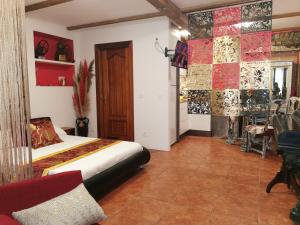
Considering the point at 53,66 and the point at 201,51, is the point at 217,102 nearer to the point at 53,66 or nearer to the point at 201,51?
the point at 201,51

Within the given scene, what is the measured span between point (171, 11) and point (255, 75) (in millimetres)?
1698

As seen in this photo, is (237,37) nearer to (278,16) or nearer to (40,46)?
(278,16)

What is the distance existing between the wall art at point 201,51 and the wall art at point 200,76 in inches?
3.3

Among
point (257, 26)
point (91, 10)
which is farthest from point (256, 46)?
point (91, 10)

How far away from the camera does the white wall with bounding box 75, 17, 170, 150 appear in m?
4.52

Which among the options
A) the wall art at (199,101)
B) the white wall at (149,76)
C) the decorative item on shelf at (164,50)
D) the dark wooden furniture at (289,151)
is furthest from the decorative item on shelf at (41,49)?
the dark wooden furniture at (289,151)

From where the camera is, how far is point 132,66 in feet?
15.9

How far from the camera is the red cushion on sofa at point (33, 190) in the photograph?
139 centimetres

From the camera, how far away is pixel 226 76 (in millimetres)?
3754

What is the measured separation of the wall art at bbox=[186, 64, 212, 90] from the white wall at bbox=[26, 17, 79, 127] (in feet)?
9.00

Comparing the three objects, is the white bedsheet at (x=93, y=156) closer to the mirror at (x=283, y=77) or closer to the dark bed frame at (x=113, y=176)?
the dark bed frame at (x=113, y=176)

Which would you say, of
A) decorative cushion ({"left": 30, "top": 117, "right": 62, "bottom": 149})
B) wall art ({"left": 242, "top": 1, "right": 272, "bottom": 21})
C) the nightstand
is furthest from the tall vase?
wall art ({"left": 242, "top": 1, "right": 272, "bottom": 21})

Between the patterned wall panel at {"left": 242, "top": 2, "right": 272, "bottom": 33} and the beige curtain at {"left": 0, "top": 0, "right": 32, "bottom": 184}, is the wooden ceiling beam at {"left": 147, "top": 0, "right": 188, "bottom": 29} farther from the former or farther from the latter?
the beige curtain at {"left": 0, "top": 0, "right": 32, "bottom": 184}

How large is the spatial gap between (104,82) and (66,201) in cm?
398
